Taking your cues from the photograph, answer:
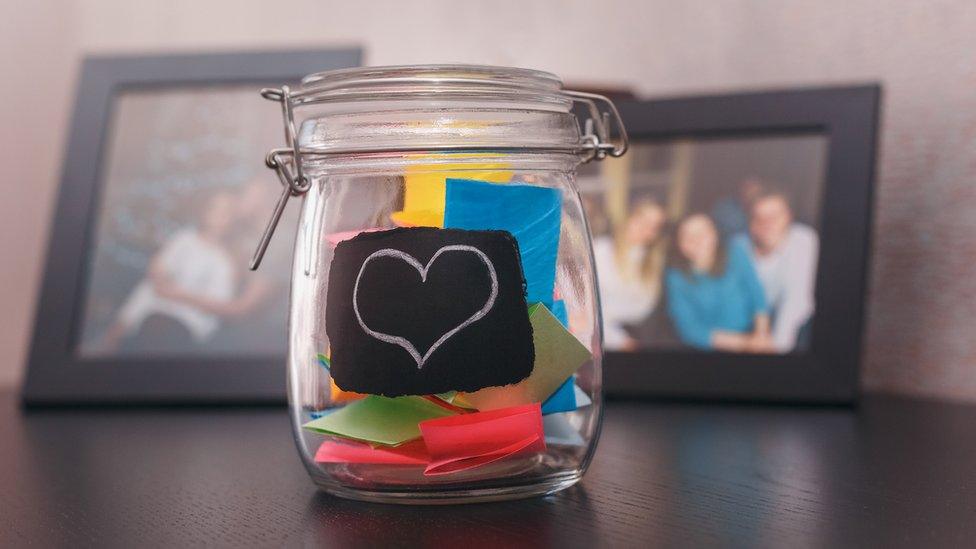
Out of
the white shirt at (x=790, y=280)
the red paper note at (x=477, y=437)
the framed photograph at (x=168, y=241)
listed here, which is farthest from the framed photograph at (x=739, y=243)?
the red paper note at (x=477, y=437)

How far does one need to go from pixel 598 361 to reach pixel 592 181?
0.39 metres

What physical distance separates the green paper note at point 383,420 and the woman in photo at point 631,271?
0.39 meters

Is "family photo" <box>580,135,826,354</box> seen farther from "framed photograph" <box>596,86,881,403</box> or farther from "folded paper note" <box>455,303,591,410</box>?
"folded paper note" <box>455,303,591,410</box>

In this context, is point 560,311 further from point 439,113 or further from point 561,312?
point 439,113

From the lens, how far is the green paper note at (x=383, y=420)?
48 centimetres

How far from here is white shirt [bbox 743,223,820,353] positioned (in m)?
0.81

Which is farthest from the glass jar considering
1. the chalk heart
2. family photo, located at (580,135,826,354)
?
family photo, located at (580,135,826,354)

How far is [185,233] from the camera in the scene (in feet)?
3.00

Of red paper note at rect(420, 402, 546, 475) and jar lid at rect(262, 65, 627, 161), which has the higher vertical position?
jar lid at rect(262, 65, 627, 161)

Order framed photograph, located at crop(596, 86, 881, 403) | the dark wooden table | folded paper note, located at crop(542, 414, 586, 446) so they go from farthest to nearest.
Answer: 1. framed photograph, located at crop(596, 86, 881, 403)
2. folded paper note, located at crop(542, 414, 586, 446)
3. the dark wooden table

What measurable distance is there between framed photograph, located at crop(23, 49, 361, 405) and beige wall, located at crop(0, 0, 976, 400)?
0.23 meters

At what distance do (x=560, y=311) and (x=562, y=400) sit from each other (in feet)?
0.13

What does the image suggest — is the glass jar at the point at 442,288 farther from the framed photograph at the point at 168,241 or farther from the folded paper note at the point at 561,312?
the framed photograph at the point at 168,241

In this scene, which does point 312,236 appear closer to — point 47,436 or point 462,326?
point 462,326
